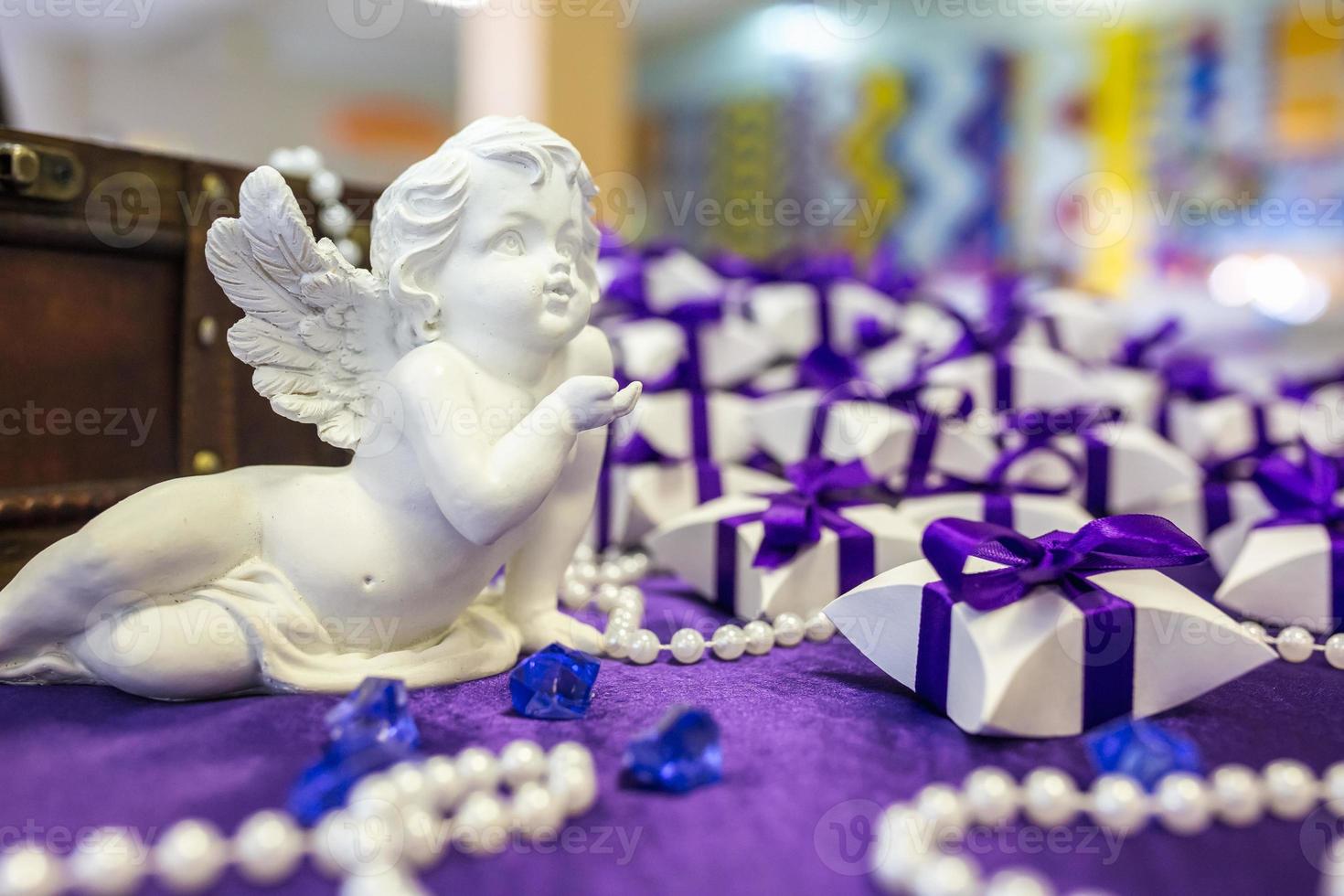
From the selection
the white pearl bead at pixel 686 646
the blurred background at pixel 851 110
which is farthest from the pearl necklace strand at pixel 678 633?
the blurred background at pixel 851 110

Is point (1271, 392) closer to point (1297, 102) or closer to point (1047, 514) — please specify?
point (1047, 514)

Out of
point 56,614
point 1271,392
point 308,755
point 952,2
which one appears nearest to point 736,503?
point 308,755

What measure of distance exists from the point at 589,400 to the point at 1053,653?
50cm

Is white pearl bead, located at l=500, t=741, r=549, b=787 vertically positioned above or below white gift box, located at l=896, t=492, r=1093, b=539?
below

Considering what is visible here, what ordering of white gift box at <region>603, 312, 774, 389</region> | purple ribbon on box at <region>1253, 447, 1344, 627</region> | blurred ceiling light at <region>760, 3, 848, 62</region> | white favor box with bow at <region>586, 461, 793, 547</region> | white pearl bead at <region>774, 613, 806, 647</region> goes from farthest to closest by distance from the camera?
1. blurred ceiling light at <region>760, 3, 848, 62</region>
2. white gift box at <region>603, 312, 774, 389</region>
3. white favor box with bow at <region>586, 461, 793, 547</region>
4. purple ribbon on box at <region>1253, 447, 1344, 627</region>
5. white pearl bead at <region>774, 613, 806, 647</region>

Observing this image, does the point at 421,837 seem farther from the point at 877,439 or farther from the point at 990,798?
the point at 877,439

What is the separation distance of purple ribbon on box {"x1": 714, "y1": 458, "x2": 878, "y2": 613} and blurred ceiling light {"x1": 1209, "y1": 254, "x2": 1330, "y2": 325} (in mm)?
2699

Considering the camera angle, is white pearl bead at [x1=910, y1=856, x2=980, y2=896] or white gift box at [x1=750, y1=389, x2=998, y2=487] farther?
white gift box at [x1=750, y1=389, x2=998, y2=487]

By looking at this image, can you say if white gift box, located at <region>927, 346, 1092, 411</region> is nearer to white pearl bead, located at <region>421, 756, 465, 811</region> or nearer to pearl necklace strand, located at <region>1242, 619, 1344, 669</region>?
pearl necklace strand, located at <region>1242, 619, 1344, 669</region>

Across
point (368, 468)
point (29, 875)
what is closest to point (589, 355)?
point (368, 468)

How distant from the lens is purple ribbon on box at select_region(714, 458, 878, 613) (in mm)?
1340
